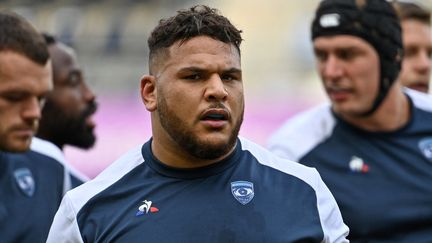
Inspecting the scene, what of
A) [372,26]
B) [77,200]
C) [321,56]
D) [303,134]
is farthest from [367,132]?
[77,200]

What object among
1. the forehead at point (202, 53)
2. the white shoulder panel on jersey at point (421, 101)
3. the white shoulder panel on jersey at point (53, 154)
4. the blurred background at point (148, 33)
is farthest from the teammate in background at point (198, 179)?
the blurred background at point (148, 33)

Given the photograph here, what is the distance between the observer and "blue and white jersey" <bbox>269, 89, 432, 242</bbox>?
546 centimetres

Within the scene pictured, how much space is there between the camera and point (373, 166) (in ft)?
18.7

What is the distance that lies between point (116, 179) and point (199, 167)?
0.33 m

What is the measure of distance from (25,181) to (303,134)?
1.49 metres

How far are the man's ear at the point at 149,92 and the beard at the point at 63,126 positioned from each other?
268 cm

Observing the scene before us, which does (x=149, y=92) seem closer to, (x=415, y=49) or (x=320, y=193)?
(x=320, y=193)

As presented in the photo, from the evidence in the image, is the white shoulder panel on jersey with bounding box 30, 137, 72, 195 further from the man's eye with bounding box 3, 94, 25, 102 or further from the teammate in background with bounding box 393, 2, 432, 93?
the teammate in background with bounding box 393, 2, 432, 93

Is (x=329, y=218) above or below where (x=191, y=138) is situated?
below

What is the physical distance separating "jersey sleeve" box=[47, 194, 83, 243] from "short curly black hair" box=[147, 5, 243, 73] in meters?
0.70

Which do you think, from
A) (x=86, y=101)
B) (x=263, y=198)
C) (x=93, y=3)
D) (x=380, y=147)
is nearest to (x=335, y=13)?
(x=380, y=147)

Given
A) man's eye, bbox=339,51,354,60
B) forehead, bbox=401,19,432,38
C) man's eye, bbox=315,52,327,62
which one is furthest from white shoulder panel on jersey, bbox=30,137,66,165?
forehead, bbox=401,19,432,38

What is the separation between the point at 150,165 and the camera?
4195mm

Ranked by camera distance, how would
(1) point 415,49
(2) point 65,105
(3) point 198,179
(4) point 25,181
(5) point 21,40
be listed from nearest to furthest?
1. (3) point 198,179
2. (5) point 21,40
3. (4) point 25,181
4. (2) point 65,105
5. (1) point 415,49
